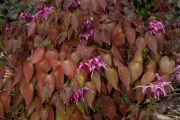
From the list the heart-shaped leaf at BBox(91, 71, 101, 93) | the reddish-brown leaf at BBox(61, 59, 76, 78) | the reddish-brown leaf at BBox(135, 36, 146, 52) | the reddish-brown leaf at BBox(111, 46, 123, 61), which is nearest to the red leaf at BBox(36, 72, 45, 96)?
the reddish-brown leaf at BBox(61, 59, 76, 78)

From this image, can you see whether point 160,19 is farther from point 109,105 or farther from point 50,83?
point 50,83

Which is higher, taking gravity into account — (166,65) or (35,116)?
(166,65)

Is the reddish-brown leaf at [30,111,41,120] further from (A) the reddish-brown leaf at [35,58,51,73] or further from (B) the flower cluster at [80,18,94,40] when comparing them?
(B) the flower cluster at [80,18,94,40]

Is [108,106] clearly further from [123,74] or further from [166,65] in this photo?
[166,65]

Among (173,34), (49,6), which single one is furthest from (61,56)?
(173,34)

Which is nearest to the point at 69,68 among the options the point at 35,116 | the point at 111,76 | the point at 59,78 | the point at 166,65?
the point at 59,78

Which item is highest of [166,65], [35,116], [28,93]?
[166,65]
